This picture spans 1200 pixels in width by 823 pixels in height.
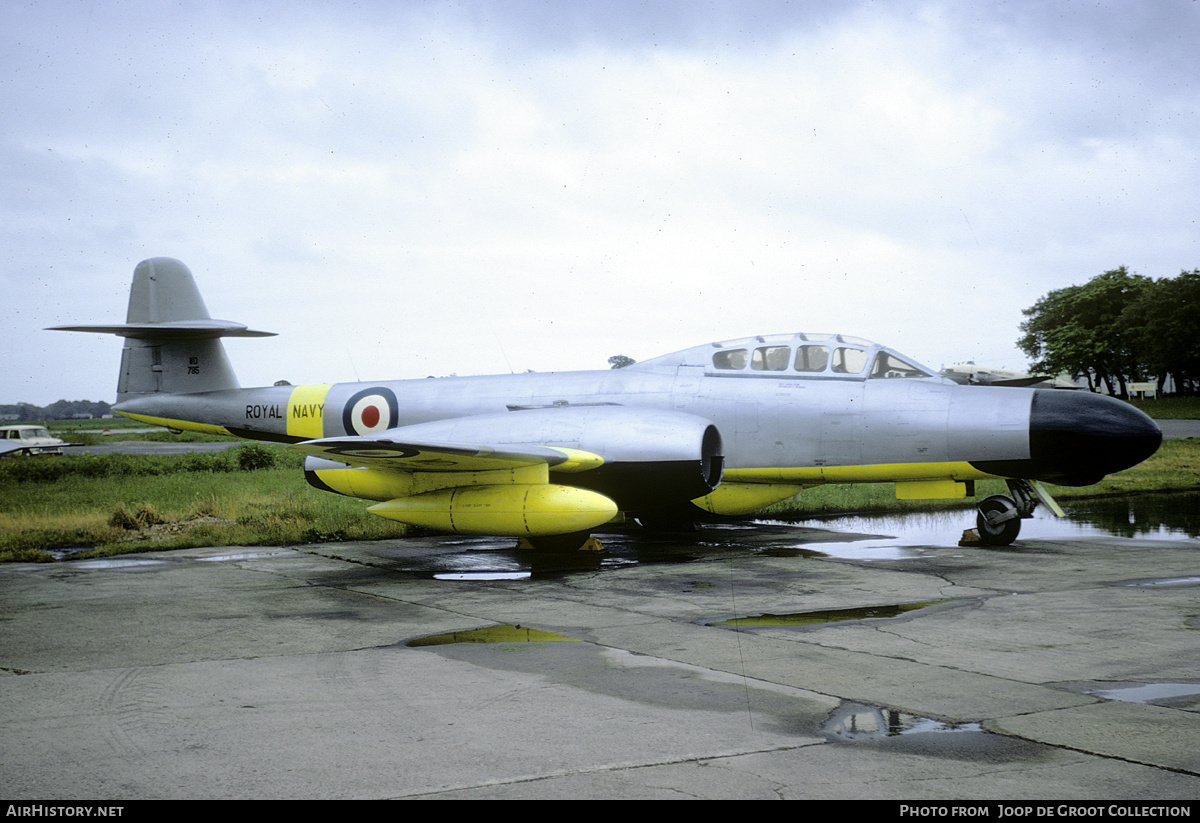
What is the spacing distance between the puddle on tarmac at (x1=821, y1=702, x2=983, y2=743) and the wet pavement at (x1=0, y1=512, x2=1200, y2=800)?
0.02 metres

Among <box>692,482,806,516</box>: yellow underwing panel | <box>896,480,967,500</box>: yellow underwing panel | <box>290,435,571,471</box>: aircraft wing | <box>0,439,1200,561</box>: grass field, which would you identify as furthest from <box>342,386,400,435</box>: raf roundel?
<box>896,480,967,500</box>: yellow underwing panel

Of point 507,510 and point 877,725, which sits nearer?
point 877,725

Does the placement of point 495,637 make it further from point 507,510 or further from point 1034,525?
point 1034,525

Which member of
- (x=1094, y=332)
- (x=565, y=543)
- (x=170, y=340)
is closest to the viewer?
(x=565, y=543)

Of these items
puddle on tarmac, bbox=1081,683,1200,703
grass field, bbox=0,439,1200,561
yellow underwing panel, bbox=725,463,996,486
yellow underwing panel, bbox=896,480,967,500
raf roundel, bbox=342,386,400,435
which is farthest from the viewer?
raf roundel, bbox=342,386,400,435

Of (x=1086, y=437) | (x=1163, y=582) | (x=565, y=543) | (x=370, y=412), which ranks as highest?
(x=370, y=412)

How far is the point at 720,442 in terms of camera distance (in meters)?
10.9

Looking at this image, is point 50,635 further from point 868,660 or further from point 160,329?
point 160,329

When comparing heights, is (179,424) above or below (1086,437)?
below

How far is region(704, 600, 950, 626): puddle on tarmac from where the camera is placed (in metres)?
6.51

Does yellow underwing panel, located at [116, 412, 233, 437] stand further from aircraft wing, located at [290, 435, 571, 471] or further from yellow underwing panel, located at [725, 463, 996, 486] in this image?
yellow underwing panel, located at [725, 463, 996, 486]

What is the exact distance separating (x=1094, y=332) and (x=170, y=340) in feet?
211

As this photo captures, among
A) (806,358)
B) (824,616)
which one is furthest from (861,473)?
(824,616)

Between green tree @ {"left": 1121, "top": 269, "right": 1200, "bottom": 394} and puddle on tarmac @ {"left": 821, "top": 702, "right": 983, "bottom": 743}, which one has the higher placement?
green tree @ {"left": 1121, "top": 269, "right": 1200, "bottom": 394}
